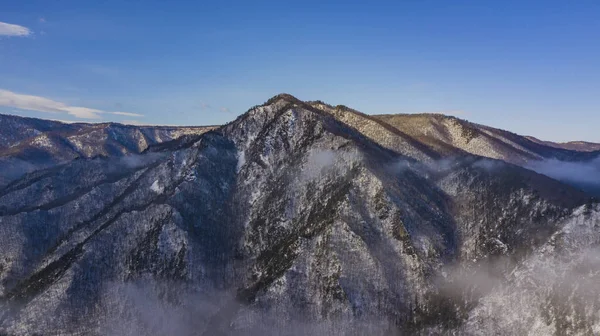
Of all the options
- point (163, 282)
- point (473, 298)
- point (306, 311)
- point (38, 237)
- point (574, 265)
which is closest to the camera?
point (574, 265)

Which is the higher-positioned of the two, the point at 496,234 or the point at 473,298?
the point at 496,234

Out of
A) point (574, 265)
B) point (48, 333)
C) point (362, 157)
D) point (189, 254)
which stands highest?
point (362, 157)

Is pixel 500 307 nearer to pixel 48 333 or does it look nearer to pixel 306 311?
pixel 306 311

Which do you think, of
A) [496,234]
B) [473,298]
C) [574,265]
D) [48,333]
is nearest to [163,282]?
[48,333]

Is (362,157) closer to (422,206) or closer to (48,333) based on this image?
(422,206)

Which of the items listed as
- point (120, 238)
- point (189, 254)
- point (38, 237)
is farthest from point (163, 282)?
point (38, 237)

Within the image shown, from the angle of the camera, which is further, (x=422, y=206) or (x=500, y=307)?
(x=422, y=206)

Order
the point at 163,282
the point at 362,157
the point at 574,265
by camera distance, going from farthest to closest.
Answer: the point at 362,157
the point at 163,282
the point at 574,265
